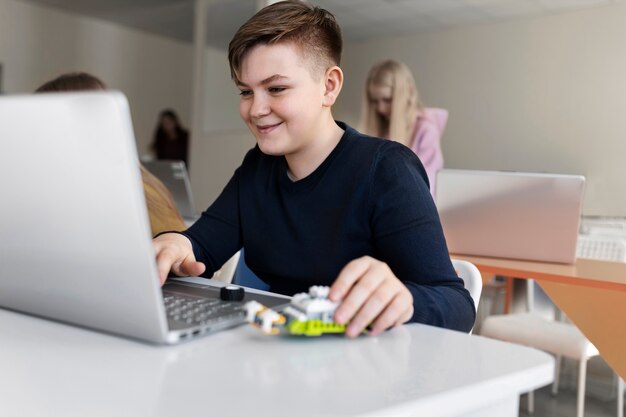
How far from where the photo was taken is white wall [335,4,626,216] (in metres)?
5.73

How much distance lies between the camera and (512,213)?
213cm

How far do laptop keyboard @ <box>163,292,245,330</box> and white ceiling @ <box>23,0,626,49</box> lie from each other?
4666 millimetres

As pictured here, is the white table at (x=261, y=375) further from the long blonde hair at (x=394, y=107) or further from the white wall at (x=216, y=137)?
the white wall at (x=216, y=137)

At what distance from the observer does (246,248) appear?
3.67ft

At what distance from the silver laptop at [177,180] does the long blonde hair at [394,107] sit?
2.77 feet

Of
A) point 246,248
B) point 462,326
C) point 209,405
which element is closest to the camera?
point 209,405

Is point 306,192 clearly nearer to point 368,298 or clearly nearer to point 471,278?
point 471,278

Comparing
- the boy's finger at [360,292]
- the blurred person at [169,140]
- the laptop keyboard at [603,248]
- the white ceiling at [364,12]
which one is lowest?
the laptop keyboard at [603,248]

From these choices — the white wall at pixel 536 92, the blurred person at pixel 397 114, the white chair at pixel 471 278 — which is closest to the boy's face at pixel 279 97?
the white chair at pixel 471 278

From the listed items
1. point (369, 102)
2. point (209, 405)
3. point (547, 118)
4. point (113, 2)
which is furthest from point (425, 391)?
point (113, 2)

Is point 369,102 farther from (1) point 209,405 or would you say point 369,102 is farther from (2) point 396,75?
(1) point 209,405

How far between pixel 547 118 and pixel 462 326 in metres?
5.72

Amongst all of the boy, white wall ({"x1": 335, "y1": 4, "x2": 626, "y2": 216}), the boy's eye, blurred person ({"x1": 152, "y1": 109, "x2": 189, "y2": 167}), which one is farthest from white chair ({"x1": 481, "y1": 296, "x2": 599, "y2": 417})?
blurred person ({"x1": 152, "y1": 109, "x2": 189, "y2": 167})

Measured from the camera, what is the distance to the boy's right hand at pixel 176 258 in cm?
87
